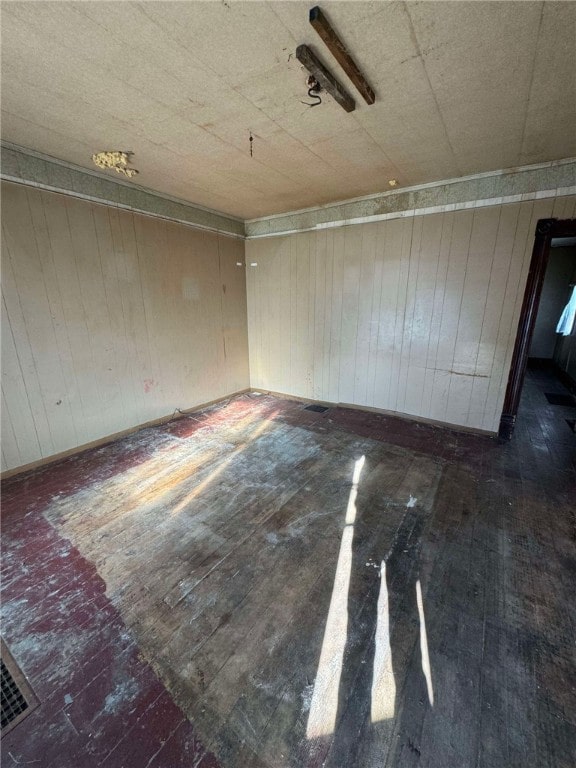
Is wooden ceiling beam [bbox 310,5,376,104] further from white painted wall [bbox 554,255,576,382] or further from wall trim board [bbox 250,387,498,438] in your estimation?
white painted wall [bbox 554,255,576,382]

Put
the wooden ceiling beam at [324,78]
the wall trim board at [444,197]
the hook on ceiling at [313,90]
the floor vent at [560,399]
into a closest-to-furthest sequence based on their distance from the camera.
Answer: the wooden ceiling beam at [324,78] → the hook on ceiling at [313,90] → the wall trim board at [444,197] → the floor vent at [560,399]

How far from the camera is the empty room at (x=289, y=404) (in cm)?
125

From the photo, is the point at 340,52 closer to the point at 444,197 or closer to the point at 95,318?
the point at 444,197

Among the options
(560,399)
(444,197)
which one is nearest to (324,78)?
(444,197)

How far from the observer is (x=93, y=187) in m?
3.04

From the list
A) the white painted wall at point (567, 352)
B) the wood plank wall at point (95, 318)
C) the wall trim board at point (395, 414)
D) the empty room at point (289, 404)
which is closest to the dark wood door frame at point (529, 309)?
the empty room at point (289, 404)

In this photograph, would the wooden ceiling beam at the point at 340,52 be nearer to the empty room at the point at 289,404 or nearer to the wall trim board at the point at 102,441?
the empty room at the point at 289,404

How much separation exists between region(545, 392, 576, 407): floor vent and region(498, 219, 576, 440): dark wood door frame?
6.70 ft

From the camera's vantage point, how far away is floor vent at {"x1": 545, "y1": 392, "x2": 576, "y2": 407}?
468cm

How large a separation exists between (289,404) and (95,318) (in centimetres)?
276

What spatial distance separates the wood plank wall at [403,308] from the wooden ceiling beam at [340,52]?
78.2 inches

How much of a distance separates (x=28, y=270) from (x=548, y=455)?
5245 mm


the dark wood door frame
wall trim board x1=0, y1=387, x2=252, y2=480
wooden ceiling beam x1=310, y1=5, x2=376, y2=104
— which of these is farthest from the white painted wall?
wall trim board x1=0, y1=387, x2=252, y2=480

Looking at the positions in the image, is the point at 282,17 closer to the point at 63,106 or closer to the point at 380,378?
the point at 63,106
